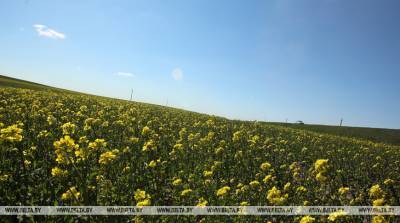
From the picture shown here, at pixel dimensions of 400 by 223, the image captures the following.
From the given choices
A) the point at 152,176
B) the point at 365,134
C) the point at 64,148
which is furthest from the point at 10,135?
the point at 365,134

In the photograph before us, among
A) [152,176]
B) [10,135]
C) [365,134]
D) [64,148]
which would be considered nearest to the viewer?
[64,148]

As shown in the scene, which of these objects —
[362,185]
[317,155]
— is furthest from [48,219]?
[317,155]

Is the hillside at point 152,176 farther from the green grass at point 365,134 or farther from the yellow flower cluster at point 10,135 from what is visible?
the green grass at point 365,134

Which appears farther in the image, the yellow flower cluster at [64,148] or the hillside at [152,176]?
the hillside at [152,176]

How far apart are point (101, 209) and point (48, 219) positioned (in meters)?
0.83

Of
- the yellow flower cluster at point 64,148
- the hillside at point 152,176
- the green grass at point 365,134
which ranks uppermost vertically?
the green grass at point 365,134

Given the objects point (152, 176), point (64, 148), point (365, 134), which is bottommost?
point (152, 176)

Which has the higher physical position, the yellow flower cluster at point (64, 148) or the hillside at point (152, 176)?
the yellow flower cluster at point (64, 148)

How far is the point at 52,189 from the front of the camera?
6.11 m

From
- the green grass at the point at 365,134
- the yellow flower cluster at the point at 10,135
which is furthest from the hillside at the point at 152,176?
the green grass at the point at 365,134

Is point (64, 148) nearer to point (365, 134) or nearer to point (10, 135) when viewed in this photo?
point (10, 135)

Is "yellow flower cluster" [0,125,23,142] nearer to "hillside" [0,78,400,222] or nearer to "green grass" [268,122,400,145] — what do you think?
"hillside" [0,78,400,222]

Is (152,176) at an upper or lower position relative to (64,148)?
lower

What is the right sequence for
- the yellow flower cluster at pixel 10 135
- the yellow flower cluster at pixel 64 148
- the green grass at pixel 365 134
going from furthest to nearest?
the green grass at pixel 365 134 → the yellow flower cluster at pixel 10 135 → the yellow flower cluster at pixel 64 148
